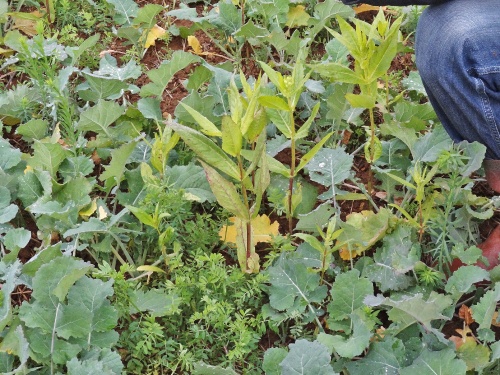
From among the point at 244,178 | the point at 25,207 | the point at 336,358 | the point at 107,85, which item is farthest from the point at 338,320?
the point at 107,85

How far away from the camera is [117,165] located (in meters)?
2.21

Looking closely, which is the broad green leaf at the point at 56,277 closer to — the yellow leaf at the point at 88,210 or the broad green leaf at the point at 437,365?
the yellow leaf at the point at 88,210

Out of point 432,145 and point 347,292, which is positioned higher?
point 432,145

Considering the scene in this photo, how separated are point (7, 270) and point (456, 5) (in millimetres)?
1488

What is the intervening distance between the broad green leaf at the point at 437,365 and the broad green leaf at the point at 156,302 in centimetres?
62

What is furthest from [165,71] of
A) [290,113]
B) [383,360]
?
[383,360]

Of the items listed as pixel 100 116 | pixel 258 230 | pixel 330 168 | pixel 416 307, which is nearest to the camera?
pixel 416 307

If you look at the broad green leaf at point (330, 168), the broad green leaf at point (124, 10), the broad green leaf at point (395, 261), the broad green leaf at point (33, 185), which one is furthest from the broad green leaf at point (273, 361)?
the broad green leaf at point (124, 10)

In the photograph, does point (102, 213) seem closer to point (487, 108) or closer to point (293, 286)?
point (293, 286)

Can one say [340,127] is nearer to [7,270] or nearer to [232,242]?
[232,242]

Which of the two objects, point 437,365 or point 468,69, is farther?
point 468,69

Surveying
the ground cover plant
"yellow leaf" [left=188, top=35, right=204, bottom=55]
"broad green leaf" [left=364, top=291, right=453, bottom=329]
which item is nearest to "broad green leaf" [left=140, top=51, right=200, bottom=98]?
the ground cover plant

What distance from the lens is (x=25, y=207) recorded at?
226 cm

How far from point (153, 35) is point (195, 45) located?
19 centimetres
